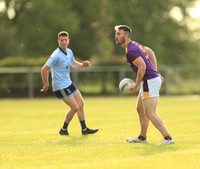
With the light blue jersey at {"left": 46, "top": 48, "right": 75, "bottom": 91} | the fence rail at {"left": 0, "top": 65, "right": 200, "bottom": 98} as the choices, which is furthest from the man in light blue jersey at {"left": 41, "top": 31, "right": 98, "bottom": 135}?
the fence rail at {"left": 0, "top": 65, "right": 200, "bottom": 98}

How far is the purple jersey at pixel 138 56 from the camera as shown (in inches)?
311

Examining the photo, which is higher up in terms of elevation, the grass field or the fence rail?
the grass field

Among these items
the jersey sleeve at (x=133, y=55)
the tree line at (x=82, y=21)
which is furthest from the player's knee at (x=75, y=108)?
the tree line at (x=82, y=21)

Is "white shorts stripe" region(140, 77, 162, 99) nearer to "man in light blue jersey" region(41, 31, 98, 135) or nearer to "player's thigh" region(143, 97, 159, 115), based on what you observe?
"player's thigh" region(143, 97, 159, 115)

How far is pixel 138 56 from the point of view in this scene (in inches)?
311

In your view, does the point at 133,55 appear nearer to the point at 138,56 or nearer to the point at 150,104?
the point at 138,56

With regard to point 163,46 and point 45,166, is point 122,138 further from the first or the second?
point 163,46

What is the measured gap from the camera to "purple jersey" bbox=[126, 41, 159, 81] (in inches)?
311

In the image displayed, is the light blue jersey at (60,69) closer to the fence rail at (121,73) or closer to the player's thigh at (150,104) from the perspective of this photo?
the player's thigh at (150,104)

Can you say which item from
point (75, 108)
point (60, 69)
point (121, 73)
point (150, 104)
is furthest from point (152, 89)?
point (121, 73)

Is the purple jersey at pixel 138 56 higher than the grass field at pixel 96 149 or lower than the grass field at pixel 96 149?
higher

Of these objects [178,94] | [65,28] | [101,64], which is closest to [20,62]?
[101,64]

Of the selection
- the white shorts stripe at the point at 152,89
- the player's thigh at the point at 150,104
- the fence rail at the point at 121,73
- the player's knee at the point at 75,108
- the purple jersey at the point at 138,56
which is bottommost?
the fence rail at the point at 121,73

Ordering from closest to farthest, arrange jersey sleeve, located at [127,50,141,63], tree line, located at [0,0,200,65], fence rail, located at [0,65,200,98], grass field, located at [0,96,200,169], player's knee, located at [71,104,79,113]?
grass field, located at [0,96,200,169] < jersey sleeve, located at [127,50,141,63] < player's knee, located at [71,104,79,113] < fence rail, located at [0,65,200,98] < tree line, located at [0,0,200,65]
